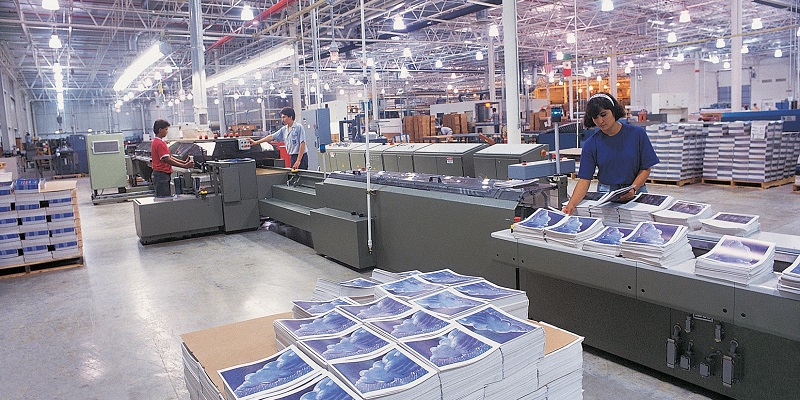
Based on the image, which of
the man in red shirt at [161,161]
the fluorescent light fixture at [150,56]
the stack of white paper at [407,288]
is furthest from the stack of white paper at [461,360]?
the fluorescent light fixture at [150,56]

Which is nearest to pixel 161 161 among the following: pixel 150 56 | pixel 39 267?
pixel 39 267

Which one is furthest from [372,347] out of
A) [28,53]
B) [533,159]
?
[28,53]

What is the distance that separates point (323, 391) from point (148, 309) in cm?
403

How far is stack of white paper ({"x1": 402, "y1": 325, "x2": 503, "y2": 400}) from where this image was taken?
136 cm

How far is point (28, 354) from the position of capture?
390cm

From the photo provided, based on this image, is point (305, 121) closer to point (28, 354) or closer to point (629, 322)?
point (28, 354)

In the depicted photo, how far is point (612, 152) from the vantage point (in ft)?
11.6

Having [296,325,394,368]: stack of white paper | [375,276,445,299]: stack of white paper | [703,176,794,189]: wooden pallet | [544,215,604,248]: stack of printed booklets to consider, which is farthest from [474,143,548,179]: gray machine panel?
[703,176,794,189]: wooden pallet

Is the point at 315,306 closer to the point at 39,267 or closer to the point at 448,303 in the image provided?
the point at 448,303

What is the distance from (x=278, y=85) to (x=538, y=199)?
26915mm

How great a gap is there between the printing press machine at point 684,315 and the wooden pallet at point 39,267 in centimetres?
535

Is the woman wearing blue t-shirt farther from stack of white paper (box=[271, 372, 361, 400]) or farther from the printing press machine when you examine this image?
stack of white paper (box=[271, 372, 361, 400])

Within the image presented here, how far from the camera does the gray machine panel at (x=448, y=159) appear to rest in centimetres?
668

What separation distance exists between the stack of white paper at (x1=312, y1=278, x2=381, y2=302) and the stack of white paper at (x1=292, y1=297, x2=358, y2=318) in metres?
0.08
